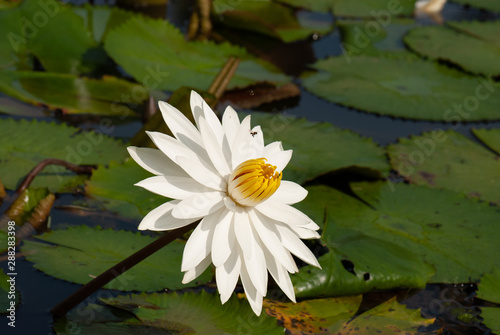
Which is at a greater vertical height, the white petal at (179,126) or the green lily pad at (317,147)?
the white petal at (179,126)

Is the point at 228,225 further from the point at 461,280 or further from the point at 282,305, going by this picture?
the point at 461,280

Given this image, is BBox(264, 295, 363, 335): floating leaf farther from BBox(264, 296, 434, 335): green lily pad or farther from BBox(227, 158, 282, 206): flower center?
BBox(227, 158, 282, 206): flower center

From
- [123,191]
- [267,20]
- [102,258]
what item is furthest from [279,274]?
[267,20]

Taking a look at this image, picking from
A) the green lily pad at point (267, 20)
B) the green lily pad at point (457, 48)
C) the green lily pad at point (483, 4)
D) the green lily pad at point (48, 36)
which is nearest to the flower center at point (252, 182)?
the green lily pad at point (48, 36)

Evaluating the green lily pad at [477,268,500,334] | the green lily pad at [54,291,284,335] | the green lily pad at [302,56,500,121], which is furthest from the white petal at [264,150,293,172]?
the green lily pad at [302,56,500,121]

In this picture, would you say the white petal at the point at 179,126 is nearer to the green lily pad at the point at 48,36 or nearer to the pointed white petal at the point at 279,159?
the pointed white petal at the point at 279,159

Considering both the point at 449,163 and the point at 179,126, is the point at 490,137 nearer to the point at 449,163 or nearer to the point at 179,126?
the point at 449,163

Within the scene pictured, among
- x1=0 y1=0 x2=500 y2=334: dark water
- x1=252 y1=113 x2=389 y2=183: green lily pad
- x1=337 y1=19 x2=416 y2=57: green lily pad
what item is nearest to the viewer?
x1=0 y1=0 x2=500 y2=334: dark water
